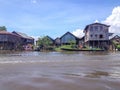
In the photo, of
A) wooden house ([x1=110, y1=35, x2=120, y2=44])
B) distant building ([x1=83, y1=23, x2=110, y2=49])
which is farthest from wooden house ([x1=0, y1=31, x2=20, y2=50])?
wooden house ([x1=110, y1=35, x2=120, y2=44])

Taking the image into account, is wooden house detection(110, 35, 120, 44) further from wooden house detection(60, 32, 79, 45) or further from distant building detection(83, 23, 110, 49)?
wooden house detection(60, 32, 79, 45)

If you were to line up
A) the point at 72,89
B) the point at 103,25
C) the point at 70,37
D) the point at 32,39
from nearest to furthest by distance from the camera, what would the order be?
the point at 72,89
the point at 103,25
the point at 70,37
the point at 32,39

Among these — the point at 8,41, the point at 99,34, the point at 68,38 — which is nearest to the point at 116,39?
the point at 99,34

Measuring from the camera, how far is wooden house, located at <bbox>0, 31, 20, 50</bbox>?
7942 cm

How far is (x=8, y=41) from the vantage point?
8069cm

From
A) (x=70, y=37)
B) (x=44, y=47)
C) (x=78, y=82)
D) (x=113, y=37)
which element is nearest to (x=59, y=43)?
(x=70, y=37)

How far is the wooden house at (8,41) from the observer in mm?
79419

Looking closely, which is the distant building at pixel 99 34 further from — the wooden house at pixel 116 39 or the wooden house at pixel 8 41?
the wooden house at pixel 8 41

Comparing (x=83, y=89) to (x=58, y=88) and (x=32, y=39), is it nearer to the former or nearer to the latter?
(x=58, y=88)

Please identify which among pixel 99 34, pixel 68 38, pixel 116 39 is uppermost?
pixel 99 34

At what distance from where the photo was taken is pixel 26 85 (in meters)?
10.2

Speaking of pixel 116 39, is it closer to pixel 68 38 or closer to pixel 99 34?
pixel 99 34

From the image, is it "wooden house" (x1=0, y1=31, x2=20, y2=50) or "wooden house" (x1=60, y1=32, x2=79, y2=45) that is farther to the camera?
"wooden house" (x1=60, y1=32, x2=79, y2=45)

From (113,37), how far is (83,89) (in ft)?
237
